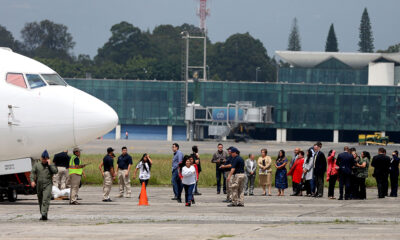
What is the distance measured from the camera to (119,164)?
31.4 meters

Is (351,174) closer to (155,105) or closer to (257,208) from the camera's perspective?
(257,208)

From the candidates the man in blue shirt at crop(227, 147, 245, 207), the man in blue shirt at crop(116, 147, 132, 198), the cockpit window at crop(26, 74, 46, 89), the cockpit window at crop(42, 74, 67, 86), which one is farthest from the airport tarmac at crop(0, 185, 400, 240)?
the cockpit window at crop(42, 74, 67, 86)

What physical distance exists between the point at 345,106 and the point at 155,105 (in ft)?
103

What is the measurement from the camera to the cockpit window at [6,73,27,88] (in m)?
25.3

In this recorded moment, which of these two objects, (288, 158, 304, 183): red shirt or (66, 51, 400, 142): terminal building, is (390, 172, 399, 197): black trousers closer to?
(288, 158, 304, 183): red shirt

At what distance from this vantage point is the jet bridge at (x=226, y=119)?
123188 millimetres

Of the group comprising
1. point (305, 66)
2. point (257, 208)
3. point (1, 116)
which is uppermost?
point (305, 66)

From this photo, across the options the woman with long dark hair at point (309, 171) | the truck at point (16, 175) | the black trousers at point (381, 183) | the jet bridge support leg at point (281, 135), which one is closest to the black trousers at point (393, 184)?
the black trousers at point (381, 183)

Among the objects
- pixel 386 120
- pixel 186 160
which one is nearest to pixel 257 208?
pixel 186 160

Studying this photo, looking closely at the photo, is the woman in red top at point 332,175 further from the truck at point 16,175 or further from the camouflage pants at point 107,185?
the truck at point 16,175

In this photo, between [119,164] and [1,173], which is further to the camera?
[119,164]

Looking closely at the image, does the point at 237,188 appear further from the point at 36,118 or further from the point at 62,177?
the point at 62,177

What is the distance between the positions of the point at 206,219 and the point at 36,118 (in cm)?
625

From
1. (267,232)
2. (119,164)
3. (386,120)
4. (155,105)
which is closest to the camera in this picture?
(267,232)
